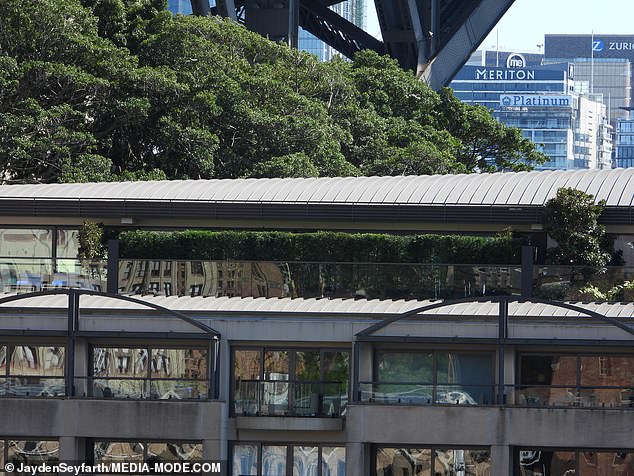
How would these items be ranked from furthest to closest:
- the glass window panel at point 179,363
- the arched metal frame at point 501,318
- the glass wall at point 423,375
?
1. the glass window panel at point 179,363
2. the glass wall at point 423,375
3. the arched metal frame at point 501,318

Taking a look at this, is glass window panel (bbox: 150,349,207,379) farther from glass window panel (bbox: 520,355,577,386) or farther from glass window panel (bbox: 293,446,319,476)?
glass window panel (bbox: 520,355,577,386)

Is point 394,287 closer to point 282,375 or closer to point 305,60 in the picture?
point 282,375

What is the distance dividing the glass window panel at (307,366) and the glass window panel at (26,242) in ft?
30.2

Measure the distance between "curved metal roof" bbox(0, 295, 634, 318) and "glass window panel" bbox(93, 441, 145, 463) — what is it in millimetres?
2791

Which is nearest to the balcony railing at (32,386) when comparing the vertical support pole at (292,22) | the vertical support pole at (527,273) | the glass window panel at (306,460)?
the glass window panel at (306,460)

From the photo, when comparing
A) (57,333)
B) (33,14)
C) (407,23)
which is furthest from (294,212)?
(407,23)

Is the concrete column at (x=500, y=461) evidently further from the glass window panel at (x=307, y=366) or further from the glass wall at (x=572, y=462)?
the glass window panel at (x=307, y=366)

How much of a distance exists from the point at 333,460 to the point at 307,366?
2049 millimetres

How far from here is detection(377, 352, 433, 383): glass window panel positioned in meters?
33.5

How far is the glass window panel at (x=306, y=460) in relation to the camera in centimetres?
3353

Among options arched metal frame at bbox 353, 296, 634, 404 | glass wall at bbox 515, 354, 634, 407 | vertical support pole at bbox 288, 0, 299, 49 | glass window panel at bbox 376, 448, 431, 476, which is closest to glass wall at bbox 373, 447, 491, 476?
glass window panel at bbox 376, 448, 431, 476

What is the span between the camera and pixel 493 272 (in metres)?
34.8

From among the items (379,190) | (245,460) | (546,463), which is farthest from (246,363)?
(379,190)

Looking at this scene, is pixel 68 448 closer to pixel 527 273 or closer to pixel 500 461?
pixel 500 461
